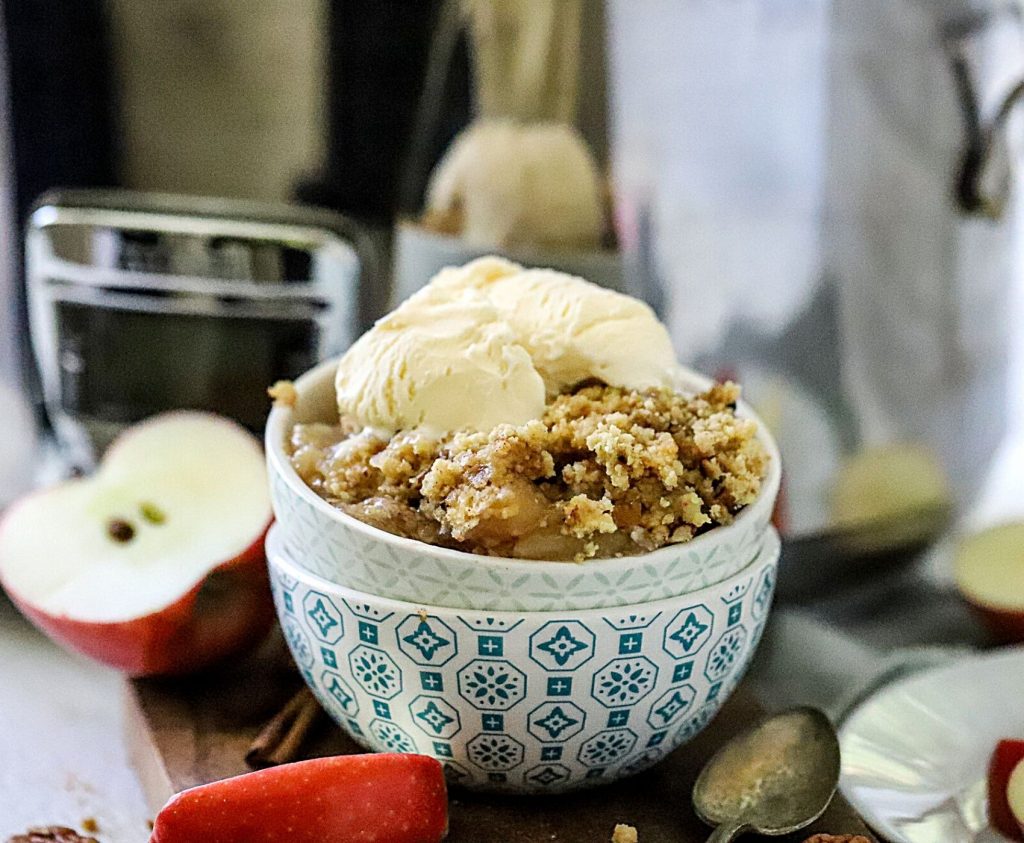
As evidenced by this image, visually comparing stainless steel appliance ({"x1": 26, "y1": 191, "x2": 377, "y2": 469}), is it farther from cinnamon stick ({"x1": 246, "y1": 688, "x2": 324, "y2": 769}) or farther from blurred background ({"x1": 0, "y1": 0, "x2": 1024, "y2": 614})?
cinnamon stick ({"x1": 246, "y1": 688, "x2": 324, "y2": 769})

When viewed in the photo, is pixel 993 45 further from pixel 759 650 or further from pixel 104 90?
pixel 104 90

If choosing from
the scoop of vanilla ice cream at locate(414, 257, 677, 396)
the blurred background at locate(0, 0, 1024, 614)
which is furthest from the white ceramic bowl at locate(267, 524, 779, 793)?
the blurred background at locate(0, 0, 1024, 614)

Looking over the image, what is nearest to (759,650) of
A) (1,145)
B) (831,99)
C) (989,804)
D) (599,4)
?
(989,804)

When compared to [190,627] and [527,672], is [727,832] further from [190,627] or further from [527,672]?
[190,627]

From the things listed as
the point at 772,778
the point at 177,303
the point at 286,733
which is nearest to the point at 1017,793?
the point at 772,778

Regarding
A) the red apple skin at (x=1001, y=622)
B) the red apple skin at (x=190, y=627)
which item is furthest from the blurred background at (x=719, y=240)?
the red apple skin at (x=190, y=627)

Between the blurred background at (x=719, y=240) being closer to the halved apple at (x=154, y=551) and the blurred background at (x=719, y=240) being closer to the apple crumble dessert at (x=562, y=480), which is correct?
the halved apple at (x=154, y=551)
